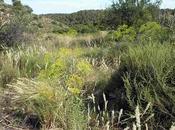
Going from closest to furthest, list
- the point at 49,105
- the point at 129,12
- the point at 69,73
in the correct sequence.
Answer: the point at 49,105 < the point at 69,73 < the point at 129,12

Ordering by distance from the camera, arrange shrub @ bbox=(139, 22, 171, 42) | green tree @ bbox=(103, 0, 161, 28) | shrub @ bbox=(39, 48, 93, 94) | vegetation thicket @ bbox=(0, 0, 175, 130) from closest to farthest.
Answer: vegetation thicket @ bbox=(0, 0, 175, 130), shrub @ bbox=(39, 48, 93, 94), shrub @ bbox=(139, 22, 171, 42), green tree @ bbox=(103, 0, 161, 28)

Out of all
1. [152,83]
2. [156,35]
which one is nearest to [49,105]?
[152,83]

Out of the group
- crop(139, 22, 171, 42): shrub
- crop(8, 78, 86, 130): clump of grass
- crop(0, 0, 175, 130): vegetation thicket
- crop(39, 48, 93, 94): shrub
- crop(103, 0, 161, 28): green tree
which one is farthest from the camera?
crop(103, 0, 161, 28): green tree

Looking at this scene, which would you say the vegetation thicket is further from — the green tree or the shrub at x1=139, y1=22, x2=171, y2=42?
the green tree

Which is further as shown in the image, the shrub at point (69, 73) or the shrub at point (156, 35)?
the shrub at point (156, 35)

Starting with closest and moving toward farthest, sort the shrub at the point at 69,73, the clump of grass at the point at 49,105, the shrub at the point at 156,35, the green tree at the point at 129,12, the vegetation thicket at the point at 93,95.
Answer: the clump of grass at the point at 49,105 < the vegetation thicket at the point at 93,95 < the shrub at the point at 69,73 < the shrub at the point at 156,35 < the green tree at the point at 129,12

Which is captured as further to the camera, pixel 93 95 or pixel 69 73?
pixel 69 73

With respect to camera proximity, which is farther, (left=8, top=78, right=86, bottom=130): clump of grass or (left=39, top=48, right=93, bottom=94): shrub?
(left=39, top=48, right=93, bottom=94): shrub

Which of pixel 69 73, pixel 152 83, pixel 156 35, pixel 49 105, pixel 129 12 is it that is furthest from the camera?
pixel 129 12

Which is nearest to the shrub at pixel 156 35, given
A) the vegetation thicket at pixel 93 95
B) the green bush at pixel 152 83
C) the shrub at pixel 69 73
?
the shrub at pixel 69 73

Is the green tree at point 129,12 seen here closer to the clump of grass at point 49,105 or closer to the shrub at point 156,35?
the shrub at point 156,35

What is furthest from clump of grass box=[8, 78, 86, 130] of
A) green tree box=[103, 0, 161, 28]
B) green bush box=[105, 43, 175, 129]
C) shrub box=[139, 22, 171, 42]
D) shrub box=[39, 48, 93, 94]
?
green tree box=[103, 0, 161, 28]

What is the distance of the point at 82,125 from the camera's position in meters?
5.57

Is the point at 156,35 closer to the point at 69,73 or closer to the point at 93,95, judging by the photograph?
the point at 69,73
